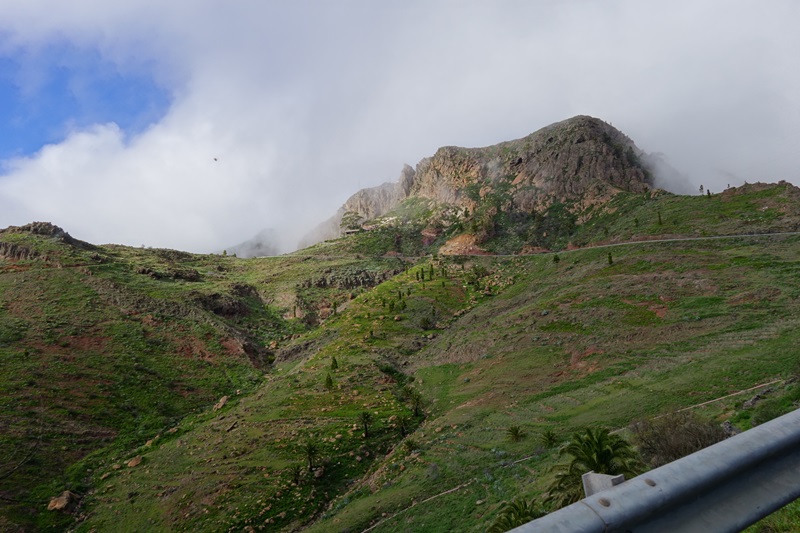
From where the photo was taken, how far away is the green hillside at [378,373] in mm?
28328

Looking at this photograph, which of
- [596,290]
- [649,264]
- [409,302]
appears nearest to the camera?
[596,290]

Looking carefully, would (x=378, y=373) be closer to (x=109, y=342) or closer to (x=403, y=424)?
(x=403, y=424)

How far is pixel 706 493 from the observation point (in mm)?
3012

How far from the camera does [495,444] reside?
2922 cm

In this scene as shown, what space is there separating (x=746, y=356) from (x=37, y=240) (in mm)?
124676

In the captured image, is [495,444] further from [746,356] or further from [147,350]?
[147,350]

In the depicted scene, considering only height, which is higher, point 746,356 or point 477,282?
point 477,282

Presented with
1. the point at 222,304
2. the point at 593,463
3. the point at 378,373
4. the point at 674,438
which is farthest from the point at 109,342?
the point at 674,438

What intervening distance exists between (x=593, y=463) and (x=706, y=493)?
1541 centimetres

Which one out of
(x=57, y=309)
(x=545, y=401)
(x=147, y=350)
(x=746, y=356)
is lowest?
(x=545, y=401)

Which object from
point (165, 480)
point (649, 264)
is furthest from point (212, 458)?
point (649, 264)

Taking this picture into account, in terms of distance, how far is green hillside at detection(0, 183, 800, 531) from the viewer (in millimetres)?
28328

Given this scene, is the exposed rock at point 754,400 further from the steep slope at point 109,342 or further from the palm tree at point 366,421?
the steep slope at point 109,342

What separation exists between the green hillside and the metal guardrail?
18.7 m
